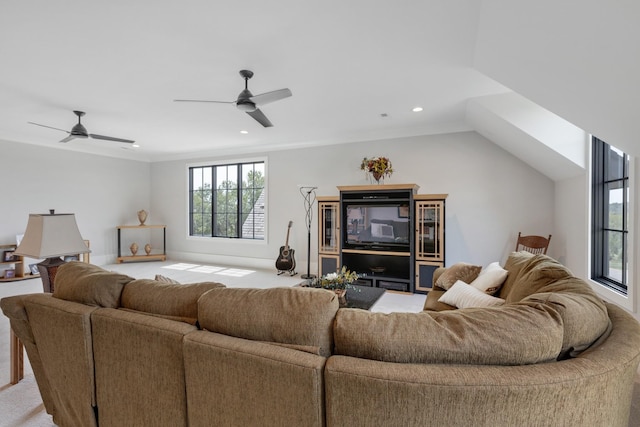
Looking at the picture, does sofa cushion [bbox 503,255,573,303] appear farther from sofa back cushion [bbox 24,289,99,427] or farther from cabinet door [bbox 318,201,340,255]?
cabinet door [bbox 318,201,340,255]

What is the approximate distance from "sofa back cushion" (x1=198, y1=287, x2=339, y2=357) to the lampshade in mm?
1685

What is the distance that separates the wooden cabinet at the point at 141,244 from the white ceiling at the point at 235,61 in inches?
109

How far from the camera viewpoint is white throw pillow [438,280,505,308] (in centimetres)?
206

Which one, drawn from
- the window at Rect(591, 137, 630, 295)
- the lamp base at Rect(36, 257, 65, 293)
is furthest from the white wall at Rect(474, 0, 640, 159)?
the lamp base at Rect(36, 257, 65, 293)

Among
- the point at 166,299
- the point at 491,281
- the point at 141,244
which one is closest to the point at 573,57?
the point at 491,281

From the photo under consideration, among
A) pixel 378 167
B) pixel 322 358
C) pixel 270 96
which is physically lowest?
pixel 322 358

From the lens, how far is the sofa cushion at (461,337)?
87cm

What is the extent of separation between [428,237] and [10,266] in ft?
23.7

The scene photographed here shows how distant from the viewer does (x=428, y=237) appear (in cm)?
436

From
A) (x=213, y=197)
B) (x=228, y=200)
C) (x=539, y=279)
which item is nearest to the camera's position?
(x=539, y=279)

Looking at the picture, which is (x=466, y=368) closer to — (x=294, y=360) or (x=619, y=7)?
(x=294, y=360)

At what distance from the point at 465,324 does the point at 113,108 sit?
4738 millimetres

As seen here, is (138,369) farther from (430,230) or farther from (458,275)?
(430,230)

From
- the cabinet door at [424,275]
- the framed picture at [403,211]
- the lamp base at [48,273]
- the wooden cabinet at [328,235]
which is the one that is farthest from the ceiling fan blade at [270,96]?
the cabinet door at [424,275]
